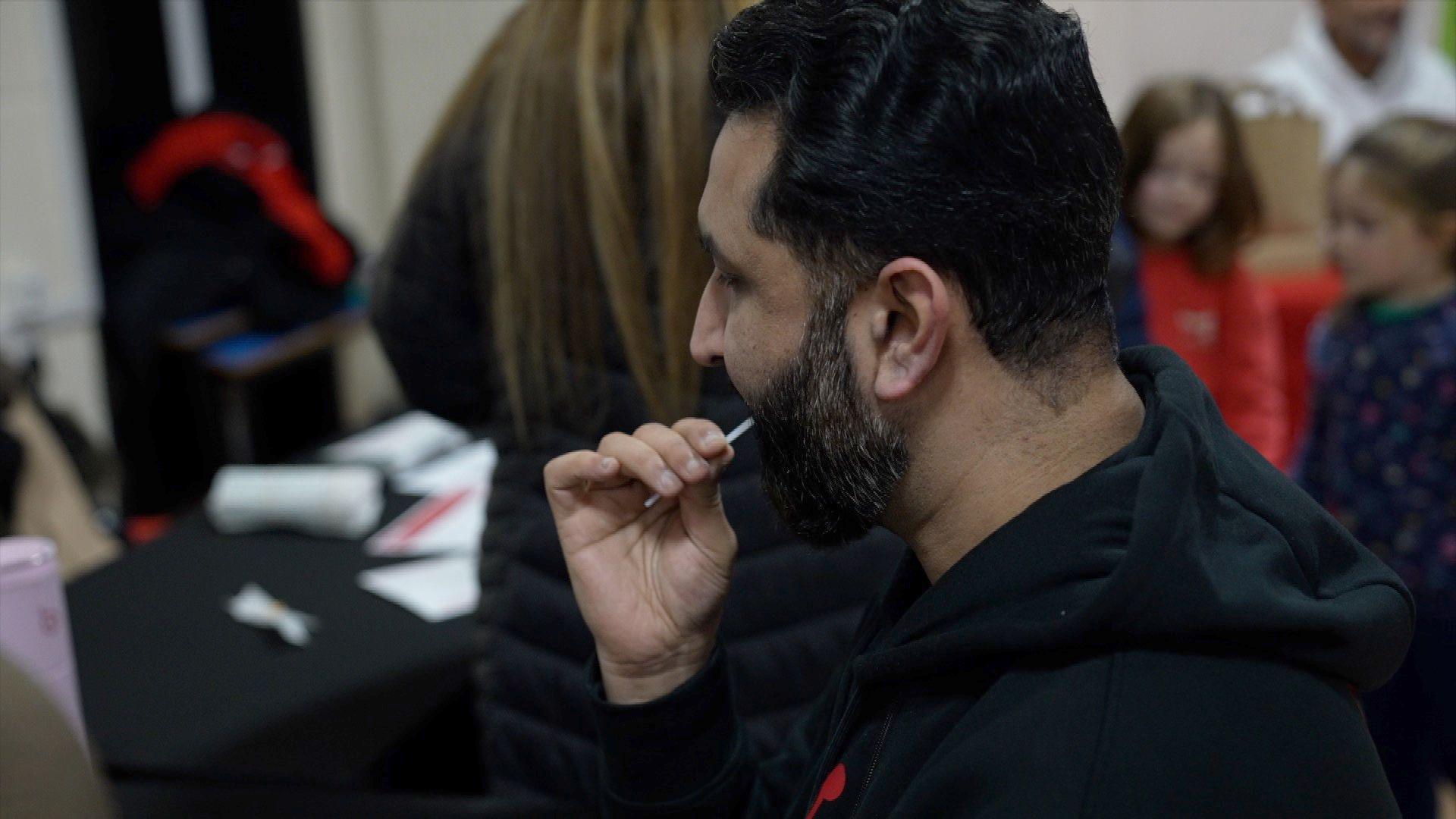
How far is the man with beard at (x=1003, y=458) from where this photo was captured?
0.68m

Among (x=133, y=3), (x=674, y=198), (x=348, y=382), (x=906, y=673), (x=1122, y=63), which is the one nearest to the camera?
(x=906, y=673)

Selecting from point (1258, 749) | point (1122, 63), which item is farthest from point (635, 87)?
point (1122, 63)

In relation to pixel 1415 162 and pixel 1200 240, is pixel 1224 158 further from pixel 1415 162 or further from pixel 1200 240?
pixel 1415 162

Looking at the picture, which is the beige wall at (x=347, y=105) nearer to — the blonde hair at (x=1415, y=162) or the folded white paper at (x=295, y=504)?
the blonde hair at (x=1415, y=162)

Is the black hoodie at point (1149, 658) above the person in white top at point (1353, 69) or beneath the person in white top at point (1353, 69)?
above

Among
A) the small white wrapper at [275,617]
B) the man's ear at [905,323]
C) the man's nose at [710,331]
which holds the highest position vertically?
the man's ear at [905,323]

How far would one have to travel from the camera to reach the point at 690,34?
1.19 metres

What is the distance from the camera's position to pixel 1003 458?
80 cm

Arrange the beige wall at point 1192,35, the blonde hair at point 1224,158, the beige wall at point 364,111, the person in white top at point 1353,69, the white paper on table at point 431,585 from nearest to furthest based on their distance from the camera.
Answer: the white paper on table at point 431,585, the beige wall at point 1192,35, the blonde hair at point 1224,158, the person in white top at point 1353,69, the beige wall at point 364,111

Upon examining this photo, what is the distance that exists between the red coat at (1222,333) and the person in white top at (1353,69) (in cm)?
159

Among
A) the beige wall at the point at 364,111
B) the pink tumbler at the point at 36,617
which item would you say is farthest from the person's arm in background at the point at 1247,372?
the beige wall at the point at 364,111

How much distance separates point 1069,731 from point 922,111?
352mm

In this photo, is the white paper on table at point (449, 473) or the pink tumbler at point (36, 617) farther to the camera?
the white paper on table at point (449, 473)

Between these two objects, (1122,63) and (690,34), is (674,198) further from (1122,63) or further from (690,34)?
(1122,63)
